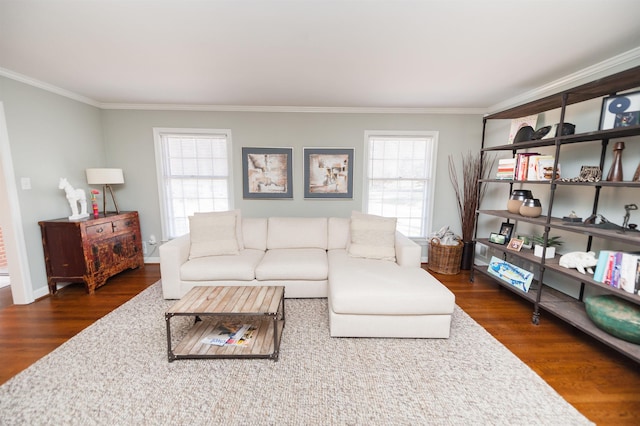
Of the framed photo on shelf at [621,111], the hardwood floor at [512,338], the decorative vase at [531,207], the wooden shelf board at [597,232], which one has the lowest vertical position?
the hardwood floor at [512,338]

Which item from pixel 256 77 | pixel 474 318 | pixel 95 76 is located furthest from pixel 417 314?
pixel 95 76

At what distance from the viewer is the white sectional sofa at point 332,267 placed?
6.60 ft

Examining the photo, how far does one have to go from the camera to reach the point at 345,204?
387 centimetres

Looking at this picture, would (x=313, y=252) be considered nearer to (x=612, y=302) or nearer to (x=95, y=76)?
(x=612, y=302)

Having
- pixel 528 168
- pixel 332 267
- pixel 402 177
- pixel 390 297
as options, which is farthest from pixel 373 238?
pixel 528 168

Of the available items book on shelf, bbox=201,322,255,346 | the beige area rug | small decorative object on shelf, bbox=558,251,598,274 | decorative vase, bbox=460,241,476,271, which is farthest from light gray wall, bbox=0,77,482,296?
the beige area rug

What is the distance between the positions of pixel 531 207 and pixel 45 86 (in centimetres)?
534

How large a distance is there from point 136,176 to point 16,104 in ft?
4.46

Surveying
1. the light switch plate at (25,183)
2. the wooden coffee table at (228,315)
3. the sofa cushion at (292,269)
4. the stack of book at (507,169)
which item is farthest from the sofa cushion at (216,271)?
the stack of book at (507,169)

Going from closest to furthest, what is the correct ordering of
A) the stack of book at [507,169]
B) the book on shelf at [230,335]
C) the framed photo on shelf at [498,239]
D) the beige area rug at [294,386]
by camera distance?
the beige area rug at [294,386]
the book on shelf at [230,335]
the stack of book at [507,169]
the framed photo on shelf at [498,239]

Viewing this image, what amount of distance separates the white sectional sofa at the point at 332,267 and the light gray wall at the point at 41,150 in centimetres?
144

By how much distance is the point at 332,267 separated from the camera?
8.44 feet

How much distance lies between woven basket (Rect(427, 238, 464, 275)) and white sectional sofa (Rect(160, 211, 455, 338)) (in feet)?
2.75

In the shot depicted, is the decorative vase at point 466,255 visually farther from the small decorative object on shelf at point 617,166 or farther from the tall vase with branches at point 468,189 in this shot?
the small decorative object on shelf at point 617,166
